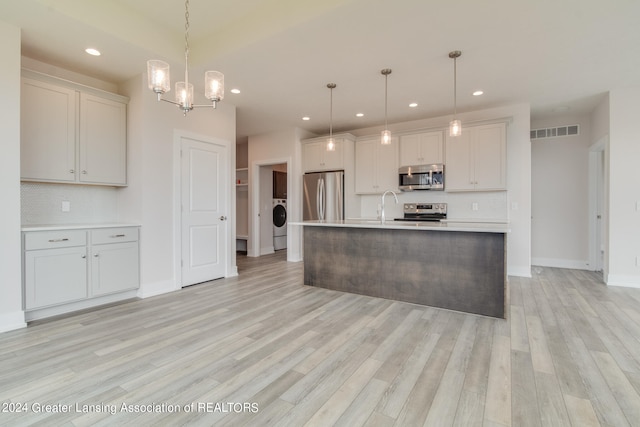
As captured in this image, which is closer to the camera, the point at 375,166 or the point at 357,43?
the point at 357,43

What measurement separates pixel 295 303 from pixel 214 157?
2503 millimetres

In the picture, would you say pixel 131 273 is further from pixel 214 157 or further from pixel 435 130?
pixel 435 130

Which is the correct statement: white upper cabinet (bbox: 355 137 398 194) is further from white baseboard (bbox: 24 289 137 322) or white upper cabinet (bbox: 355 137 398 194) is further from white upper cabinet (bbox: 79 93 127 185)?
white baseboard (bbox: 24 289 137 322)

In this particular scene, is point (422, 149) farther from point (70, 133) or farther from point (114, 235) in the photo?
point (70, 133)

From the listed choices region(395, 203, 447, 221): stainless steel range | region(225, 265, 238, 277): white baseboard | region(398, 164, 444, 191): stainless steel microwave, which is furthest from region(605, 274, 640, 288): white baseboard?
region(225, 265, 238, 277): white baseboard

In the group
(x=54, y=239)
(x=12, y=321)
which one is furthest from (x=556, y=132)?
(x=12, y=321)

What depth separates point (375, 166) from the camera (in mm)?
5641

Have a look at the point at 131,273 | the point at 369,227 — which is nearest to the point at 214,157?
the point at 131,273

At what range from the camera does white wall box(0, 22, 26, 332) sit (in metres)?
2.60

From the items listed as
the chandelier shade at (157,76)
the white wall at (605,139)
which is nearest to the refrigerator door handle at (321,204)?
the chandelier shade at (157,76)

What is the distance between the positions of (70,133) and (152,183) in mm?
936

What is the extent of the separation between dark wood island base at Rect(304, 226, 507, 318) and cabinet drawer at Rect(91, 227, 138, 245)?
212 cm

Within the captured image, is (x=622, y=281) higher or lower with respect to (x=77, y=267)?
lower

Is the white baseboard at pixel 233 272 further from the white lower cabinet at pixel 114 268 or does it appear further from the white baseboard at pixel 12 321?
the white baseboard at pixel 12 321
